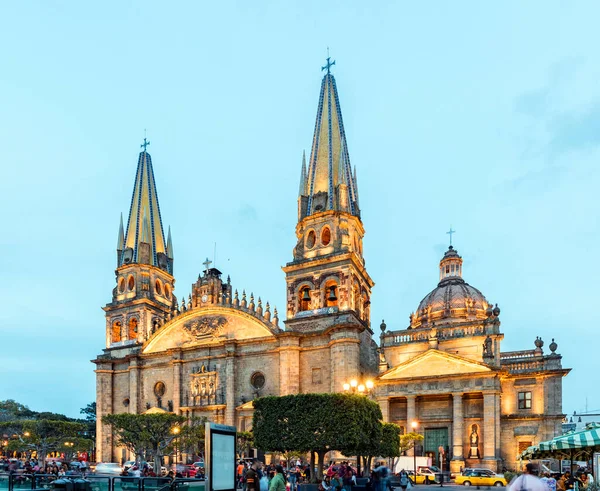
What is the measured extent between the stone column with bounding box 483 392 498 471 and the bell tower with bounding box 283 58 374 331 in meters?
11.7

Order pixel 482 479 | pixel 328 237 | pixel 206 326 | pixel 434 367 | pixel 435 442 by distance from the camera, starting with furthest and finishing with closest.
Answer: pixel 206 326
pixel 328 237
pixel 435 442
pixel 434 367
pixel 482 479

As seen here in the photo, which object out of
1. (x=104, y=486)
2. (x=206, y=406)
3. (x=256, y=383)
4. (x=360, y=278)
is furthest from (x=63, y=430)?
(x=104, y=486)

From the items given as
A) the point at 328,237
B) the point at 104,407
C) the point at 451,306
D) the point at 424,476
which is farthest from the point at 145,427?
the point at 451,306

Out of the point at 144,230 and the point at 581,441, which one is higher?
the point at 144,230

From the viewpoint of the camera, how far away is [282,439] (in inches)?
1150

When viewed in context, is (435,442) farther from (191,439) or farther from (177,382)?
(177,382)

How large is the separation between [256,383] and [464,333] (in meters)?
18.2

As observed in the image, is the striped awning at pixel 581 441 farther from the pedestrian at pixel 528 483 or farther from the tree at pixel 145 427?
the tree at pixel 145 427

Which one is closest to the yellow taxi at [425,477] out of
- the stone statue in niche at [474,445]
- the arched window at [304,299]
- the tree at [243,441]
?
the stone statue in niche at [474,445]

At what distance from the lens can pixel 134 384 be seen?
56062 mm

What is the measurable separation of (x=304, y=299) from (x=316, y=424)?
23.6 metres

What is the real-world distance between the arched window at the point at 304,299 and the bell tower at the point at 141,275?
16887 mm

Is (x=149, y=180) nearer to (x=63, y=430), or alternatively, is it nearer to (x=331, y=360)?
(x=63, y=430)

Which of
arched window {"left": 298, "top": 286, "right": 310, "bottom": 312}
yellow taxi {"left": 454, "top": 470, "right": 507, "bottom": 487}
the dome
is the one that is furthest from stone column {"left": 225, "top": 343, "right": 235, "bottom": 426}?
yellow taxi {"left": 454, "top": 470, "right": 507, "bottom": 487}
